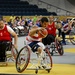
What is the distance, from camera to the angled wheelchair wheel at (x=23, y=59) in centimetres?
759

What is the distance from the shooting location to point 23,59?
7816 millimetres

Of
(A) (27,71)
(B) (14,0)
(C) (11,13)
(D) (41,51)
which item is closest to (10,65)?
(A) (27,71)

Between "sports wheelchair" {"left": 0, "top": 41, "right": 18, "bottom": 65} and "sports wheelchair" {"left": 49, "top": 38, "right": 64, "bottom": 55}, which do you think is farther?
"sports wheelchair" {"left": 49, "top": 38, "right": 64, "bottom": 55}

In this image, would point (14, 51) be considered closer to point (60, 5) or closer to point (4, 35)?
point (4, 35)

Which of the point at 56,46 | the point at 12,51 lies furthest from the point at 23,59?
the point at 56,46

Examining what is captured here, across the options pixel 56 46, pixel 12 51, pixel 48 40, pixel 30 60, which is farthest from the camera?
pixel 56 46

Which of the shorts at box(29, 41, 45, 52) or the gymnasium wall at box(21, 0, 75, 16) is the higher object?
the gymnasium wall at box(21, 0, 75, 16)

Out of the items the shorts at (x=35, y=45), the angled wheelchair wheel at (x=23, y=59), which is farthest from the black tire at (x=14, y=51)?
the shorts at (x=35, y=45)

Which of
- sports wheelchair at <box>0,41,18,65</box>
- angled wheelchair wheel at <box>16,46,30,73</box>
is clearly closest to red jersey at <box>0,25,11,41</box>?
sports wheelchair at <box>0,41,18,65</box>

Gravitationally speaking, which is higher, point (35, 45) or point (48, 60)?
point (35, 45)

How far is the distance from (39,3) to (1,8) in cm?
570

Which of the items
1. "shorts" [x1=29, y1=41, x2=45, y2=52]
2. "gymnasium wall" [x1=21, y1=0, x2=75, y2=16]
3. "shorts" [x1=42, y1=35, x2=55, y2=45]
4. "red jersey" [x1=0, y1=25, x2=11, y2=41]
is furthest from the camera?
"gymnasium wall" [x1=21, y1=0, x2=75, y2=16]

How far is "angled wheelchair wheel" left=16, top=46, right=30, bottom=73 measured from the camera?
7594 mm

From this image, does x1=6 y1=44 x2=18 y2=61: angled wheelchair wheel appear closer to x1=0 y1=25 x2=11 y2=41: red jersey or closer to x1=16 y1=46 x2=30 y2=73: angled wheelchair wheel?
x1=0 y1=25 x2=11 y2=41: red jersey
